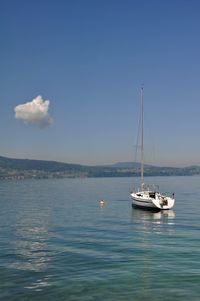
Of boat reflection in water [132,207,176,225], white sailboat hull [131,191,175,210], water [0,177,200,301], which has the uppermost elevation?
white sailboat hull [131,191,175,210]

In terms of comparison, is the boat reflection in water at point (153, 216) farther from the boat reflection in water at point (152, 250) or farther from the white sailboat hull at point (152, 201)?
the white sailboat hull at point (152, 201)

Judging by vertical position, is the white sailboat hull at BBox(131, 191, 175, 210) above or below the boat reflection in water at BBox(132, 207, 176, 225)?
above

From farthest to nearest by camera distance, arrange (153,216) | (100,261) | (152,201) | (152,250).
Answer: (152,201) < (153,216) < (152,250) < (100,261)

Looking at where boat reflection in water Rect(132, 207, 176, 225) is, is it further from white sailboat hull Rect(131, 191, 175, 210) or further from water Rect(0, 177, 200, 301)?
water Rect(0, 177, 200, 301)

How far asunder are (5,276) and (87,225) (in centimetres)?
3351

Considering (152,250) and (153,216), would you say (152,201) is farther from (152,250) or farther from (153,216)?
(152,250)

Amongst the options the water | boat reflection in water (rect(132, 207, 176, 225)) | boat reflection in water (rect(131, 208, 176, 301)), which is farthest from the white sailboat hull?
the water

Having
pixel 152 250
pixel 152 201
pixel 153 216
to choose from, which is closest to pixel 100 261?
pixel 152 250

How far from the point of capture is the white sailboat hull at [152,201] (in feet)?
291

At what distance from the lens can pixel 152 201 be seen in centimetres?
8894

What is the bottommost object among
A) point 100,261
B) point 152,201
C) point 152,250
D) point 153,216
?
point 100,261

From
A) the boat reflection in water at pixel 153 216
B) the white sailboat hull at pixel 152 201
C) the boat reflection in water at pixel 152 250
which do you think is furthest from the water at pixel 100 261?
the white sailboat hull at pixel 152 201

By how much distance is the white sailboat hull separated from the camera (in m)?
88.7

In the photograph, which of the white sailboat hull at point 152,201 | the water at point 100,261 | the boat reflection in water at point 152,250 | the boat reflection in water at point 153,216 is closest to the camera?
the water at point 100,261
